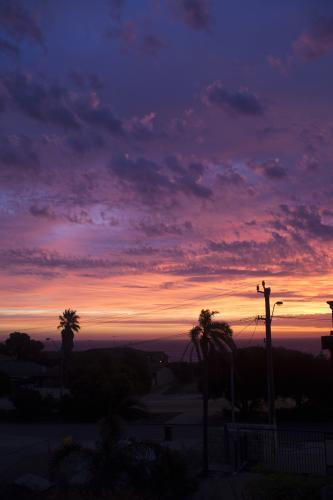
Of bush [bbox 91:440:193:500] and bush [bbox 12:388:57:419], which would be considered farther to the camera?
bush [bbox 12:388:57:419]

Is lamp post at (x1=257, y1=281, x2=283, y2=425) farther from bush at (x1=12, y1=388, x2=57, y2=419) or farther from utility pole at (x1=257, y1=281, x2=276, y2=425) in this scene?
bush at (x1=12, y1=388, x2=57, y2=419)

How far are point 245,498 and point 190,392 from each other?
5264 centimetres

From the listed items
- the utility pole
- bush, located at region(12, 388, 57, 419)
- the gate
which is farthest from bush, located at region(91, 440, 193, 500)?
bush, located at region(12, 388, 57, 419)

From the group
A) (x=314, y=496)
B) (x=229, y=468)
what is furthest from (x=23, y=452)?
(x=314, y=496)

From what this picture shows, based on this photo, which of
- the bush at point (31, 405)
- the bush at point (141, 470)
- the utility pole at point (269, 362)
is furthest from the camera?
the bush at point (31, 405)

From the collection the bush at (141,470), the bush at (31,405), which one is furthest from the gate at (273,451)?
the bush at (31,405)

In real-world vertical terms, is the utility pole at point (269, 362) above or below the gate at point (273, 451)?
above

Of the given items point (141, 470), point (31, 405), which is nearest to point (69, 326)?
point (31, 405)

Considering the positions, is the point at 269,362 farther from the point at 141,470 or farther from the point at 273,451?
the point at 141,470

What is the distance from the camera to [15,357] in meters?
98.2

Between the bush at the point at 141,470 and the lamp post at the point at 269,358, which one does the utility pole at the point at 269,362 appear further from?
the bush at the point at 141,470

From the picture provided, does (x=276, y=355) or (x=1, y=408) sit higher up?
(x=276, y=355)

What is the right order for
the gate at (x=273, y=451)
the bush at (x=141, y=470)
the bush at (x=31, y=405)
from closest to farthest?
the bush at (x=141, y=470)
the gate at (x=273, y=451)
the bush at (x=31, y=405)

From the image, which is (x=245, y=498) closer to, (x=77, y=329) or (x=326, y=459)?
(x=326, y=459)
